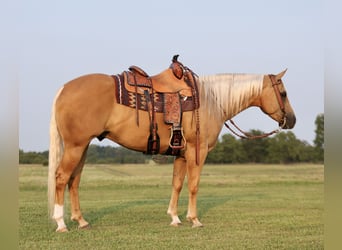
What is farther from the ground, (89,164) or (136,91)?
(136,91)

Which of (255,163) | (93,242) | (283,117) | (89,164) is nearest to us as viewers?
(93,242)

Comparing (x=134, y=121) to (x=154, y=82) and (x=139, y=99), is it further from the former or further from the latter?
(x=154, y=82)

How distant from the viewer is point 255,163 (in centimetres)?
3759

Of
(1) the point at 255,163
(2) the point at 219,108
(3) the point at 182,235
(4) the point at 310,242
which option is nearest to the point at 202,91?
(2) the point at 219,108

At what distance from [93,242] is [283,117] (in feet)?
14.2

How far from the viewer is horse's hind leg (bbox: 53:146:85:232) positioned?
6.59 m

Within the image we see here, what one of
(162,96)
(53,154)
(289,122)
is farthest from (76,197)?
(289,122)

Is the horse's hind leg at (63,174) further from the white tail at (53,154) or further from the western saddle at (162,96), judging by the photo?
the western saddle at (162,96)

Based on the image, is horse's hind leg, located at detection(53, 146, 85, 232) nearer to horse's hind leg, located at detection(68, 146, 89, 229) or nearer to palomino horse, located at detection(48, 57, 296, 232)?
palomino horse, located at detection(48, 57, 296, 232)

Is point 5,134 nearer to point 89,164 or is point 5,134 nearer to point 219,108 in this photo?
point 219,108

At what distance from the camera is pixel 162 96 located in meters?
7.29

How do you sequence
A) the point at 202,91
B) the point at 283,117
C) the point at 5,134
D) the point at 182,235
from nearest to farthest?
1. the point at 5,134
2. the point at 182,235
3. the point at 202,91
4. the point at 283,117

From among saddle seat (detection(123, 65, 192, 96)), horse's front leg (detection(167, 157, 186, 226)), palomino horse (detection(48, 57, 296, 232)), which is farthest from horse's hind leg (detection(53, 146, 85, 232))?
horse's front leg (detection(167, 157, 186, 226))

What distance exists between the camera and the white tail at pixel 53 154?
6602mm
